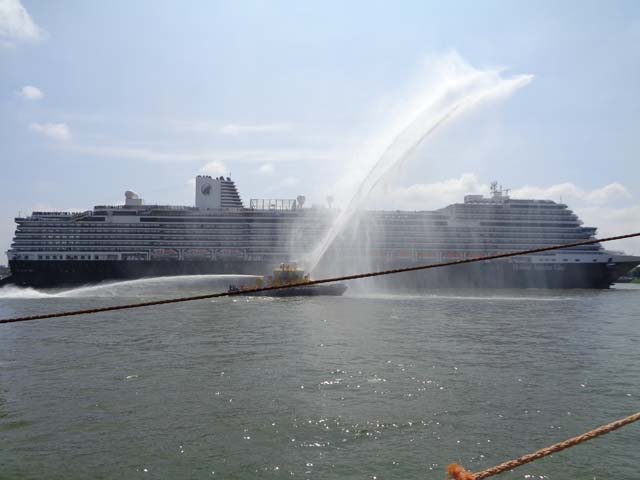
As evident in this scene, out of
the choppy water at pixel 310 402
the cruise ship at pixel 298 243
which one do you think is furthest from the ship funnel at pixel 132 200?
the choppy water at pixel 310 402

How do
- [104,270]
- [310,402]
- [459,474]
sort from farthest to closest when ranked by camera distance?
[104,270] < [310,402] < [459,474]

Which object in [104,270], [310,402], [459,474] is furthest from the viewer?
[104,270]

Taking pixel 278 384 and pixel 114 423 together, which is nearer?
pixel 114 423

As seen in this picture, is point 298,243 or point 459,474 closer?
point 459,474

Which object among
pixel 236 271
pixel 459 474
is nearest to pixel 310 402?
pixel 459 474

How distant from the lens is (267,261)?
6075 cm

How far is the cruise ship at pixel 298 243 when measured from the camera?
192 ft

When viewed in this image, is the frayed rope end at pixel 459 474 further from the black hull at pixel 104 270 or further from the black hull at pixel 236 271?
the black hull at pixel 104 270

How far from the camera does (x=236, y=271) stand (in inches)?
2365

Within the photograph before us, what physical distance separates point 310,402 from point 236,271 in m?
51.3

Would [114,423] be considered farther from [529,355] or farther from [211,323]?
[211,323]

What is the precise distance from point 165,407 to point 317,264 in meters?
45.1

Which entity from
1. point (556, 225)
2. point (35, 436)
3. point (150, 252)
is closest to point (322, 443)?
point (35, 436)

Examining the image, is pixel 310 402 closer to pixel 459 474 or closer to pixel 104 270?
pixel 459 474
